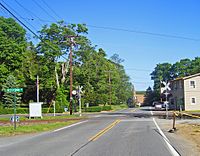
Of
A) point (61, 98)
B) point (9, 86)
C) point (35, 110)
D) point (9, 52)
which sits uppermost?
point (9, 52)

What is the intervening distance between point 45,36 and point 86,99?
54.6 feet

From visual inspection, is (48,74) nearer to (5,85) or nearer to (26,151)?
(5,85)

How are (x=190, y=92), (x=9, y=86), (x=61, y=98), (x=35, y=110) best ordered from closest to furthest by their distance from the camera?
(x=35, y=110) → (x=190, y=92) → (x=9, y=86) → (x=61, y=98)

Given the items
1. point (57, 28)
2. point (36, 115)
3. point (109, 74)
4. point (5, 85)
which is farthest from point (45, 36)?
point (36, 115)

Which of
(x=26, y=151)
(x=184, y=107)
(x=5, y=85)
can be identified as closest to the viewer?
(x=26, y=151)

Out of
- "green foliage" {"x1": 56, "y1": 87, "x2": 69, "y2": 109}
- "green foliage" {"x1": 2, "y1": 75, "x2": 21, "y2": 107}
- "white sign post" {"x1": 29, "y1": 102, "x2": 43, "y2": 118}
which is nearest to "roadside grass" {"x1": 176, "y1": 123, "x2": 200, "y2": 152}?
"white sign post" {"x1": 29, "y1": 102, "x2": 43, "y2": 118}

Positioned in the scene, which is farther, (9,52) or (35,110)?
(9,52)

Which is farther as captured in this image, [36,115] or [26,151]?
[36,115]

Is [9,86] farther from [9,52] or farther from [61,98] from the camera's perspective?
[61,98]

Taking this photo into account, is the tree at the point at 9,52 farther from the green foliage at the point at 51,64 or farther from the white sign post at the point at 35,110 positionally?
the white sign post at the point at 35,110

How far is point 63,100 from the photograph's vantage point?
247ft

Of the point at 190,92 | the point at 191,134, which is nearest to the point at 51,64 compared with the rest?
the point at 190,92

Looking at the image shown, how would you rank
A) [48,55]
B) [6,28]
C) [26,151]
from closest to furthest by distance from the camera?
[26,151]
[48,55]
[6,28]

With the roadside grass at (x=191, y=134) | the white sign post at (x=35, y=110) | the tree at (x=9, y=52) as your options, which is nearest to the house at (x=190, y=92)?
the white sign post at (x=35, y=110)
